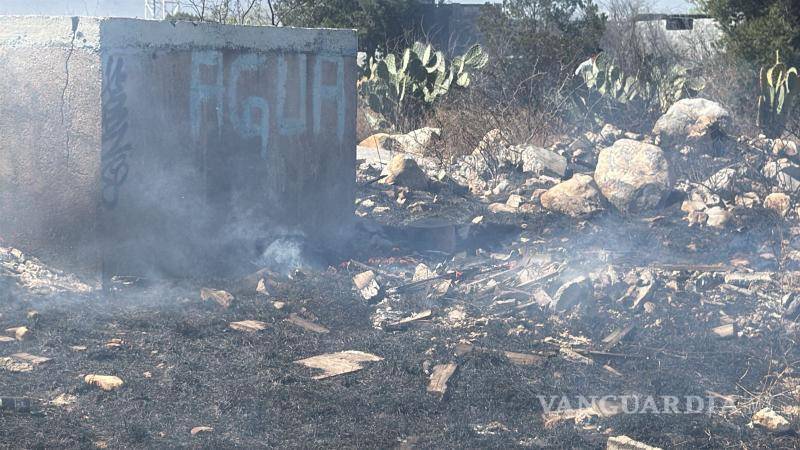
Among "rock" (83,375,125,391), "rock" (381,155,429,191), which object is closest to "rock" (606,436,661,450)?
"rock" (83,375,125,391)

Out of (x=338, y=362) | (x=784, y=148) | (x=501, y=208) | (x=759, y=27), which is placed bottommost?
(x=338, y=362)

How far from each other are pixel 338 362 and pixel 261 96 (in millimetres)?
2711

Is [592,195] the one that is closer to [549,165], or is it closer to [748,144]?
[549,165]

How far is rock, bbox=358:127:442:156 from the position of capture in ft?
39.5

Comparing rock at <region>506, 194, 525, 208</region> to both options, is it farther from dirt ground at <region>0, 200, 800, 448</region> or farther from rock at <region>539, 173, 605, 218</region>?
dirt ground at <region>0, 200, 800, 448</region>

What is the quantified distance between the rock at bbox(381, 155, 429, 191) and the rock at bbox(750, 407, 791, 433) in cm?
582

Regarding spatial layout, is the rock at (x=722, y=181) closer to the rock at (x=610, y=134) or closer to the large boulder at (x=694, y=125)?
the large boulder at (x=694, y=125)

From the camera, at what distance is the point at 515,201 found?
9.11 meters

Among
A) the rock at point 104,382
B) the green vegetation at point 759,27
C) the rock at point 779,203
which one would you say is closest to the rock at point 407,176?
the rock at point 779,203

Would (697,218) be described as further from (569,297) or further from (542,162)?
(569,297)

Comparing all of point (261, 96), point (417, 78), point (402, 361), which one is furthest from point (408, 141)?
point (402, 361)

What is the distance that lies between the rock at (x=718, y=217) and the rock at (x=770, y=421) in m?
4.07

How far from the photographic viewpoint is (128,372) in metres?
4.82

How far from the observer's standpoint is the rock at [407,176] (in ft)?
32.0
